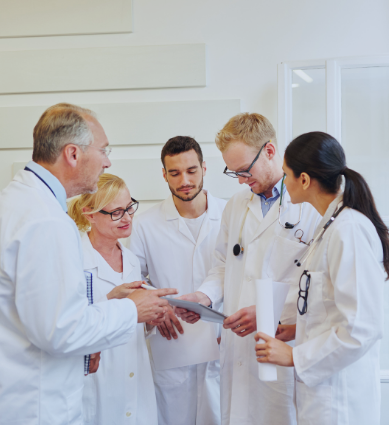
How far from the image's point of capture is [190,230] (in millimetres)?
2438

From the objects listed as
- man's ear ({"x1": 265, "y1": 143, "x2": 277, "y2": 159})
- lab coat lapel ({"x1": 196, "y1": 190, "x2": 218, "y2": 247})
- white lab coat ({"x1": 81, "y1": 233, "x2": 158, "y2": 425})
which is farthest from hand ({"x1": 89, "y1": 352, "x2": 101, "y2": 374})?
man's ear ({"x1": 265, "y1": 143, "x2": 277, "y2": 159})

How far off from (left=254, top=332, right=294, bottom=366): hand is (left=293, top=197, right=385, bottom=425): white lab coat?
3 cm

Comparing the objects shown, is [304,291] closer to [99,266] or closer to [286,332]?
[286,332]

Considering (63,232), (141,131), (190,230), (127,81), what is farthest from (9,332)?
(127,81)

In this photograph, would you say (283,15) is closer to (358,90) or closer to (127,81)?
(358,90)

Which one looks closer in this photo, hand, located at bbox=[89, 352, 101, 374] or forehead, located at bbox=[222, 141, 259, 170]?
hand, located at bbox=[89, 352, 101, 374]

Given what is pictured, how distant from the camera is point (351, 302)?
4.09 ft

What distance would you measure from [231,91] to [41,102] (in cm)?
127

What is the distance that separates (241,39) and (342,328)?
6.76ft

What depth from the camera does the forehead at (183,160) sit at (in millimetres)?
2307

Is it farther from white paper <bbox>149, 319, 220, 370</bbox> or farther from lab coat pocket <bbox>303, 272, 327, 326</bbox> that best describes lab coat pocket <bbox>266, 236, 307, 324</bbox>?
white paper <bbox>149, 319, 220, 370</bbox>

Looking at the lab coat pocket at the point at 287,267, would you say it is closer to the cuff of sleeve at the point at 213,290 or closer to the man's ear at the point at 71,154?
the cuff of sleeve at the point at 213,290

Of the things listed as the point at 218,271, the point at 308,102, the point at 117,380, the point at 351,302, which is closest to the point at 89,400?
the point at 117,380

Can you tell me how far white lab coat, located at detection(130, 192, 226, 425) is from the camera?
2.26m
